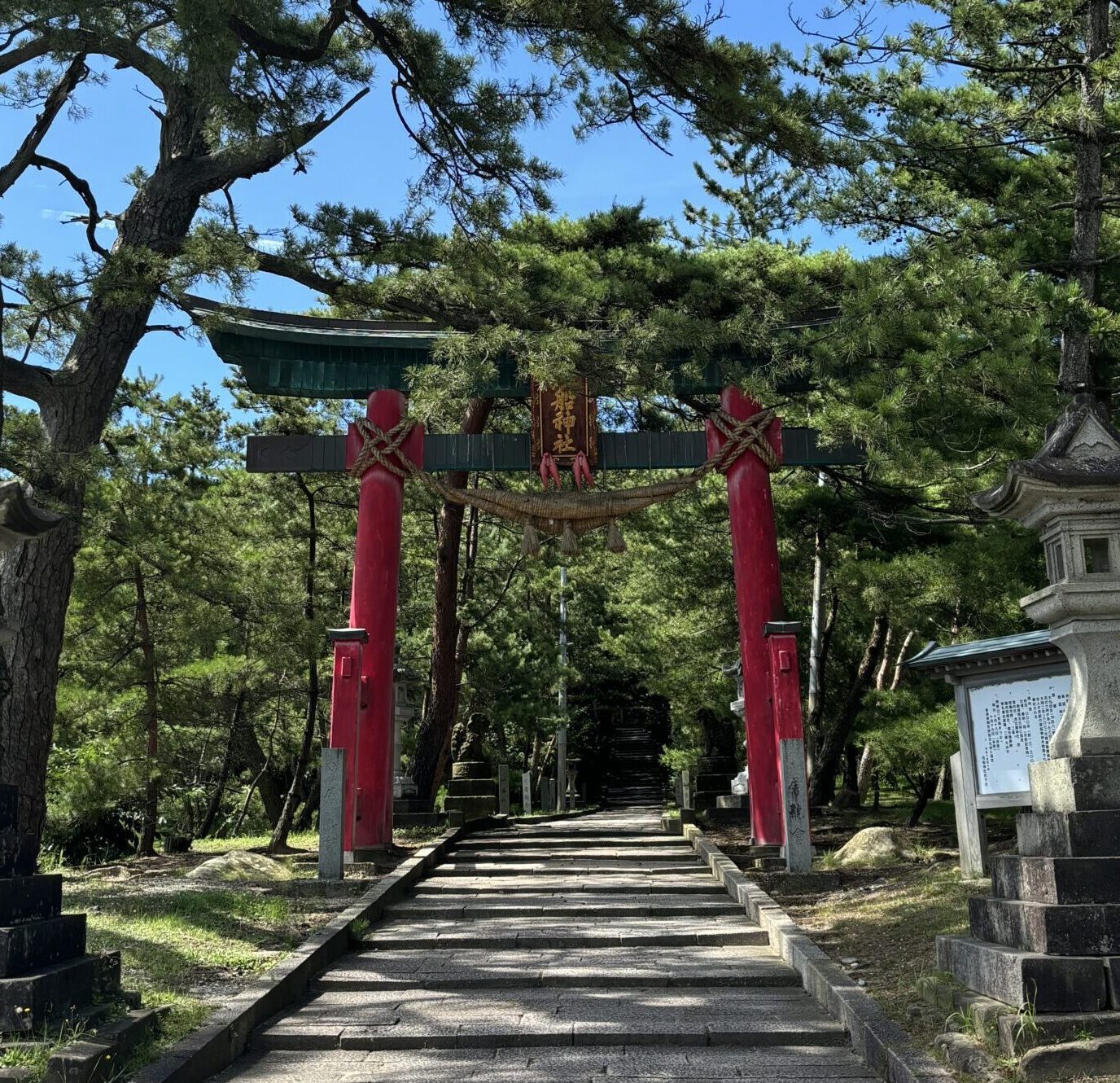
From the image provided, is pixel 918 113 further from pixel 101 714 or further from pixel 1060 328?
pixel 101 714

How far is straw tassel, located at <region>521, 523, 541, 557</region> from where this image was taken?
11.3 m

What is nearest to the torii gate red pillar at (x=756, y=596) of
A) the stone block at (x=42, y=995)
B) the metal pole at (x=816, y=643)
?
the metal pole at (x=816, y=643)

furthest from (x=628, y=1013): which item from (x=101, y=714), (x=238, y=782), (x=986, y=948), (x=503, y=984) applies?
(x=238, y=782)

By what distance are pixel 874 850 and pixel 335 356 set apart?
8.31m

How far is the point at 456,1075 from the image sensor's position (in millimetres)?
5129

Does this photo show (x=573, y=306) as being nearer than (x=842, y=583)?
Yes

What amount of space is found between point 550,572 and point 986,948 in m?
21.5

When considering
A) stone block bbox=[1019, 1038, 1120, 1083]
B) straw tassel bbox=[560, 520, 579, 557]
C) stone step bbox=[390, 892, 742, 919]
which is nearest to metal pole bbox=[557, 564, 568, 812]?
straw tassel bbox=[560, 520, 579, 557]

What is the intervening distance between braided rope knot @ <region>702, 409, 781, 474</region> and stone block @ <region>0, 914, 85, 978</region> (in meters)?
8.44

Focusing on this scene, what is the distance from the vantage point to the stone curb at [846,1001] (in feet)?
15.2

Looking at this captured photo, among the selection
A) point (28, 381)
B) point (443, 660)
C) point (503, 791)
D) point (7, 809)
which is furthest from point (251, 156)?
point (503, 791)

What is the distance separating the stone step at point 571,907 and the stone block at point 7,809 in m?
4.93

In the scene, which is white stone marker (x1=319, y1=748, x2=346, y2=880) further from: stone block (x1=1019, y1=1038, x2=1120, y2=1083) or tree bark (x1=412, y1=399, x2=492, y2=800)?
stone block (x1=1019, y1=1038, x2=1120, y2=1083)

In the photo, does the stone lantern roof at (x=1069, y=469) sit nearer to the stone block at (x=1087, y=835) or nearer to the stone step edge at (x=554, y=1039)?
the stone block at (x=1087, y=835)
